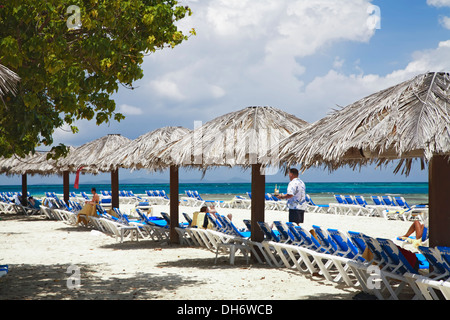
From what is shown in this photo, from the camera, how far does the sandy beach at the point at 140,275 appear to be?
654cm

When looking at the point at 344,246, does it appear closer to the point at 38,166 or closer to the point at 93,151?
the point at 93,151

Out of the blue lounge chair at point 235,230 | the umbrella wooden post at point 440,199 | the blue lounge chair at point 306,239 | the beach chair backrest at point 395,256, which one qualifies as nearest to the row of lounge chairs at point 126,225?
the blue lounge chair at point 235,230

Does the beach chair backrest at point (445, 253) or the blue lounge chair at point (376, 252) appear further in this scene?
the blue lounge chair at point (376, 252)

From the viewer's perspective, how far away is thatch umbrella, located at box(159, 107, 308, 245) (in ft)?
28.9

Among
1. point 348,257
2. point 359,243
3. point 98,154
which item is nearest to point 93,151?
point 98,154

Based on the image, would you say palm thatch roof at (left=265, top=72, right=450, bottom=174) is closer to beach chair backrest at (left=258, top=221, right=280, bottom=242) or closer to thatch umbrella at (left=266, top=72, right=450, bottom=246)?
thatch umbrella at (left=266, top=72, right=450, bottom=246)

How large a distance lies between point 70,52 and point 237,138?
11.5ft

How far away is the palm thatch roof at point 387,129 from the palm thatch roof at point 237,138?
1929 mm

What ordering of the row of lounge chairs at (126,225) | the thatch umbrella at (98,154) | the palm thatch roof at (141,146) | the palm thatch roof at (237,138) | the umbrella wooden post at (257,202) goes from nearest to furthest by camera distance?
the palm thatch roof at (237,138) → the umbrella wooden post at (257,202) → the row of lounge chairs at (126,225) → the palm thatch roof at (141,146) → the thatch umbrella at (98,154)

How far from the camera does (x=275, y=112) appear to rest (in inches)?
380

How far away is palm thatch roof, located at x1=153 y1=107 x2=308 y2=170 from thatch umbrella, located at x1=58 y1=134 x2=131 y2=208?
683 cm

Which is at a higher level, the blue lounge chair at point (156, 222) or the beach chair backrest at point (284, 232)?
the beach chair backrest at point (284, 232)

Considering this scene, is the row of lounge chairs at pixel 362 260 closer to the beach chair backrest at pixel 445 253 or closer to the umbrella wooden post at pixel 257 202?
the beach chair backrest at pixel 445 253
